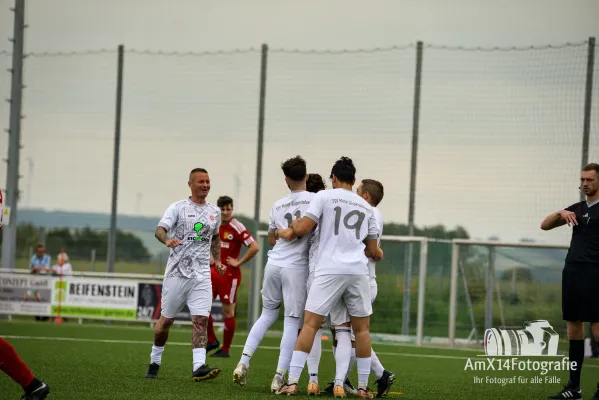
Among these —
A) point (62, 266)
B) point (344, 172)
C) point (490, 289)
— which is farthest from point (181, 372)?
point (62, 266)

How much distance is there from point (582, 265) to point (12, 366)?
5.38m

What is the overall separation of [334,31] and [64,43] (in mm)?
6768

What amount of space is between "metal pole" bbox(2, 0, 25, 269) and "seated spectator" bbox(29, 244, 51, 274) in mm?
545

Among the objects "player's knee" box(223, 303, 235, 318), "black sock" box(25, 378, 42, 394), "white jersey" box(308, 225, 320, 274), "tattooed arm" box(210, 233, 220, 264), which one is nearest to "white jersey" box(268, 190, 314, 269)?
"white jersey" box(308, 225, 320, 274)

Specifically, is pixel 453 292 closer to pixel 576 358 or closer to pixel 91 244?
pixel 91 244

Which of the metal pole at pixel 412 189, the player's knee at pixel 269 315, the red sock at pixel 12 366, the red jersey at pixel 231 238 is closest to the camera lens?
the red sock at pixel 12 366

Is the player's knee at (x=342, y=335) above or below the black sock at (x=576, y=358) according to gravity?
above

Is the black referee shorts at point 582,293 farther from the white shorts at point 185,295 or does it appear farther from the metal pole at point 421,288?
the metal pole at point 421,288

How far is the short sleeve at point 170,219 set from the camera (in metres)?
10.8

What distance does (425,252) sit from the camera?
21078 millimetres

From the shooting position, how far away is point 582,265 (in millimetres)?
9969

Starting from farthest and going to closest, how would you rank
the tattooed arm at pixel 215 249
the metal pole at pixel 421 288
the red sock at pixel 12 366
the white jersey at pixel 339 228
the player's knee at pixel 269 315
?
the metal pole at pixel 421 288 < the tattooed arm at pixel 215 249 < the player's knee at pixel 269 315 < the white jersey at pixel 339 228 < the red sock at pixel 12 366

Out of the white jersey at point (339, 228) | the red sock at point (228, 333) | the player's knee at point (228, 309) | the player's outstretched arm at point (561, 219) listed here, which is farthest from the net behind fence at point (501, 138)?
the white jersey at point (339, 228)

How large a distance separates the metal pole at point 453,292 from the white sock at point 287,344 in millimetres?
10949
